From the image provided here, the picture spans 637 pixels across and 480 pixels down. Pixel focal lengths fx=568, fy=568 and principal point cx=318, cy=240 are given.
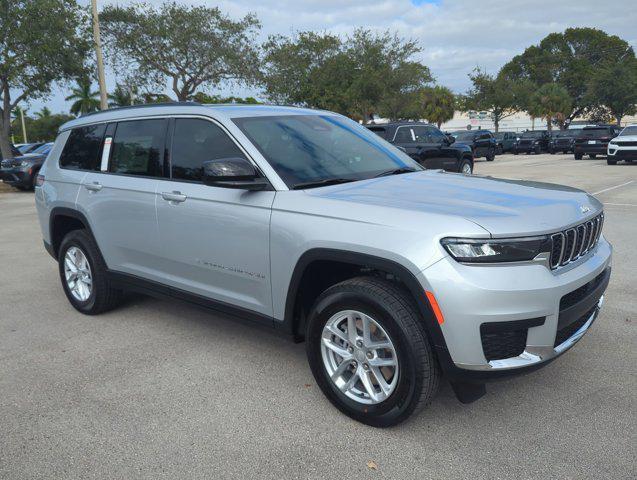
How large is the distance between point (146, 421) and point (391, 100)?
32813 mm

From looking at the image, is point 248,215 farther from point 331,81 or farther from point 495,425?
point 331,81

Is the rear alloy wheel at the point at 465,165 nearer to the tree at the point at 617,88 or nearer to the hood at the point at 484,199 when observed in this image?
the hood at the point at 484,199

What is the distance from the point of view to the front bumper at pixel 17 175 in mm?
17953

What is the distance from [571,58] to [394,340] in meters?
81.8

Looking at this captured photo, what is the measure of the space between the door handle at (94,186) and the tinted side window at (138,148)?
16 centimetres

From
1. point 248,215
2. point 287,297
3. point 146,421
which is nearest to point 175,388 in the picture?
point 146,421

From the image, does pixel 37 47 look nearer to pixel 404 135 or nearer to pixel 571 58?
pixel 404 135

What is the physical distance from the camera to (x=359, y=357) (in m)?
3.15

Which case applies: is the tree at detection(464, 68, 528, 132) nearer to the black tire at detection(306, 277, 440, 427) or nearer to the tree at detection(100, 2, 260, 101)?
the tree at detection(100, 2, 260, 101)

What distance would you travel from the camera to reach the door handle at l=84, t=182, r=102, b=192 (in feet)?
15.5

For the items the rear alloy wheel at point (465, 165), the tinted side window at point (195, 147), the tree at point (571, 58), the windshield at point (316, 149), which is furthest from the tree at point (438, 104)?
the tinted side window at point (195, 147)

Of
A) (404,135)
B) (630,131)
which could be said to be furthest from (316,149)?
(630,131)

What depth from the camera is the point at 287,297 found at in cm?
340

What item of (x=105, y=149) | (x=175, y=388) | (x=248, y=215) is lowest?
(x=175, y=388)
